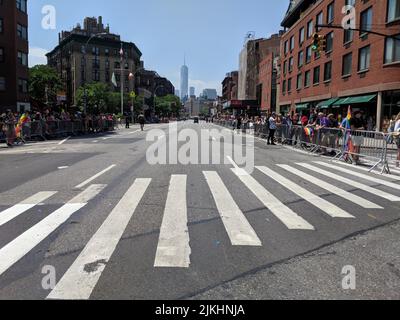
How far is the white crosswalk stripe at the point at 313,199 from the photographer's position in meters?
6.99

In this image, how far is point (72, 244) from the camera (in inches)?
203

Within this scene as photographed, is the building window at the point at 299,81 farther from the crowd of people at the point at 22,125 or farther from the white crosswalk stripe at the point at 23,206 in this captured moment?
the white crosswalk stripe at the point at 23,206

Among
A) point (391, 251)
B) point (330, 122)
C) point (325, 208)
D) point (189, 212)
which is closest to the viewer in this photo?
point (391, 251)

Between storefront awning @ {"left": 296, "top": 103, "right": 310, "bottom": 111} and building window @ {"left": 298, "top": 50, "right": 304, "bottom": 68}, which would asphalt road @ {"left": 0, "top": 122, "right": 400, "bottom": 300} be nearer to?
storefront awning @ {"left": 296, "top": 103, "right": 310, "bottom": 111}

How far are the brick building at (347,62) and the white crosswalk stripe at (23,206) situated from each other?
2202 centimetres

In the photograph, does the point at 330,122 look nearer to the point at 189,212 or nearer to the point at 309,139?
the point at 309,139

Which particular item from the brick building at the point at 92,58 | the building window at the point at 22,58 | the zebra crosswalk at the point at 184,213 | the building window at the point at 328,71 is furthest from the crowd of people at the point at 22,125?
the brick building at the point at 92,58

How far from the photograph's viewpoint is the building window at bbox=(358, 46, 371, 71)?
33.0m

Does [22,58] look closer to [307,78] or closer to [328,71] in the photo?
[307,78]

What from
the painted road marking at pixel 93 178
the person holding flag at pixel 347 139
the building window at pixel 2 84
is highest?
the building window at pixel 2 84

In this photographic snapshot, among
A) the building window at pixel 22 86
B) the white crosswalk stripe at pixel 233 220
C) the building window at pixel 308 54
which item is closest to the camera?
the white crosswalk stripe at pixel 233 220
